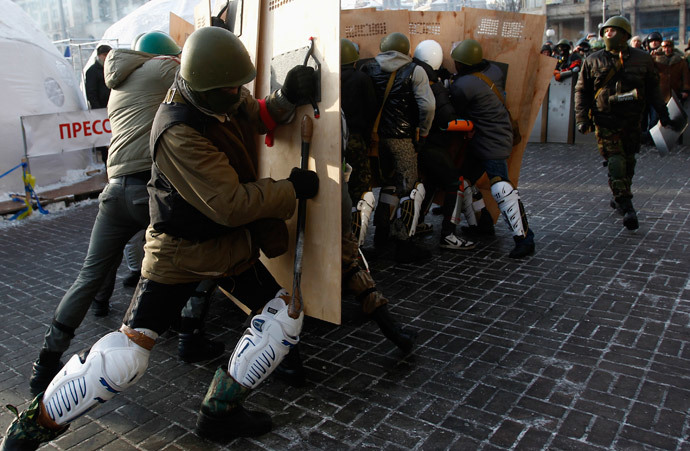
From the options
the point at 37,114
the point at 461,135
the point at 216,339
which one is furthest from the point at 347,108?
the point at 37,114

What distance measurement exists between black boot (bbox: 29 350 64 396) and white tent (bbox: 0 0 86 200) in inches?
257

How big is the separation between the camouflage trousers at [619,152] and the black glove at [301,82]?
4592 millimetres

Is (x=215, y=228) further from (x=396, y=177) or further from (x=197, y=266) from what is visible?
(x=396, y=177)

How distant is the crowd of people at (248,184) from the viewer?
274 cm

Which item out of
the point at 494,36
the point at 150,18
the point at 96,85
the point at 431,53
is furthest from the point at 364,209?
the point at 150,18

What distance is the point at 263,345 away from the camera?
295cm

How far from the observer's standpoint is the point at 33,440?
2734mm

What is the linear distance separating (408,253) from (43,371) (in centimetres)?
324

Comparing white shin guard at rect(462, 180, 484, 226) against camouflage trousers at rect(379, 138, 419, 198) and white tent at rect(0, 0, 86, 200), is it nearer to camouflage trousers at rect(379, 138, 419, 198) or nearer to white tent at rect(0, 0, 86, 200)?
camouflage trousers at rect(379, 138, 419, 198)

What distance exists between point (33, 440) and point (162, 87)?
2167 millimetres

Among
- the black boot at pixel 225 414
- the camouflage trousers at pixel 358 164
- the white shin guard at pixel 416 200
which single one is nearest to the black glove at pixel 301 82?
the black boot at pixel 225 414

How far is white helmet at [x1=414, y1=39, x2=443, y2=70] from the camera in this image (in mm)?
6016

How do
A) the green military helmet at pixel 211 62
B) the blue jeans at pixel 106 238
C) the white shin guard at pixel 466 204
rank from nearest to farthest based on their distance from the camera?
the green military helmet at pixel 211 62 < the blue jeans at pixel 106 238 < the white shin guard at pixel 466 204

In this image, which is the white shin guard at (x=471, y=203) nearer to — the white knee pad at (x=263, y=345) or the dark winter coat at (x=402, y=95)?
the dark winter coat at (x=402, y=95)
